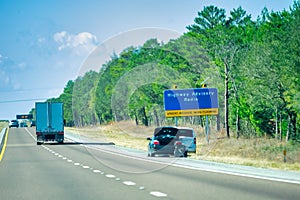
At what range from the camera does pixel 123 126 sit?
286 feet

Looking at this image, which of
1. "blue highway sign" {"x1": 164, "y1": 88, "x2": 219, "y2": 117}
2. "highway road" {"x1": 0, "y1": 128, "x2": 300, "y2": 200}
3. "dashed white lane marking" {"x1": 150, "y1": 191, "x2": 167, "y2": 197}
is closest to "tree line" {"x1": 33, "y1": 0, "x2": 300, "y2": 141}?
"blue highway sign" {"x1": 164, "y1": 88, "x2": 219, "y2": 117}

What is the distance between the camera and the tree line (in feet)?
177

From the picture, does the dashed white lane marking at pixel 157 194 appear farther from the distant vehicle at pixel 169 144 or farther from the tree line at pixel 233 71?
the tree line at pixel 233 71

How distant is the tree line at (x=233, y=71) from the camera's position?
54031 millimetres

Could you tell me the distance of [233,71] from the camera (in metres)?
62.1

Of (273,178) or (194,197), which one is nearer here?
(194,197)

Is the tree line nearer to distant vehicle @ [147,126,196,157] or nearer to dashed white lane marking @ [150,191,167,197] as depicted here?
distant vehicle @ [147,126,196,157]

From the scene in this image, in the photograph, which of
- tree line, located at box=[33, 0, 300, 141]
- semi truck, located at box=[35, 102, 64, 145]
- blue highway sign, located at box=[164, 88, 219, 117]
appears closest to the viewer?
blue highway sign, located at box=[164, 88, 219, 117]

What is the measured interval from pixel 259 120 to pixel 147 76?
16.8 m

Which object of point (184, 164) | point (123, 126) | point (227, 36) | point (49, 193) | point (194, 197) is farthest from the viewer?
point (123, 126)

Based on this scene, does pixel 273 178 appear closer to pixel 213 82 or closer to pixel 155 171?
pixel 155 171

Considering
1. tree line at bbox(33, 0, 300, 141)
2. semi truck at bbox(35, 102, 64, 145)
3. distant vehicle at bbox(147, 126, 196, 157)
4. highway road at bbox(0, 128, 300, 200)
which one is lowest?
highway road at bbox(0, 128, 300, 200)

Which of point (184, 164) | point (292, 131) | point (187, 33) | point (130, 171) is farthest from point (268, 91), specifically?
point (130, 171)

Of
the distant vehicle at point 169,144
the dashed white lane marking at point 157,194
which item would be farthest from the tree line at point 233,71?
the dashed white lane marking at point 157,194
